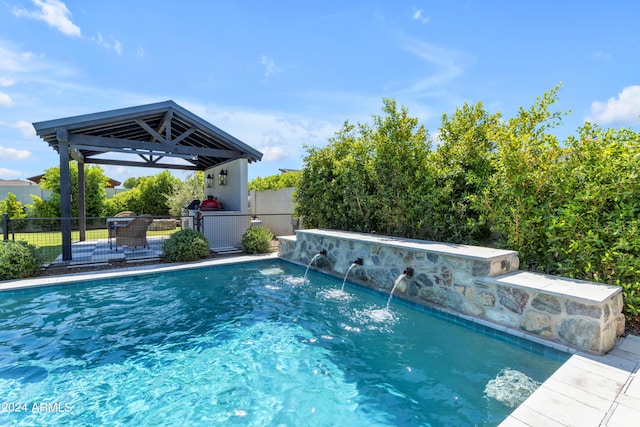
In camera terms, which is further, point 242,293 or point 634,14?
point 242,293

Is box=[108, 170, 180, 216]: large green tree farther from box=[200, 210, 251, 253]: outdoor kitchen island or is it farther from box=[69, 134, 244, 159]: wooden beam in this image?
box=[69, 134, 244, 159]: wooden beam

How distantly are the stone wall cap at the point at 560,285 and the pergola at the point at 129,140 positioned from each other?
8469 millimetres

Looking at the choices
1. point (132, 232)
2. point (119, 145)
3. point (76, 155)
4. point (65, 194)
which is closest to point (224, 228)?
point (132, 232)

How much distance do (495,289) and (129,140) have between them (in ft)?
31.5

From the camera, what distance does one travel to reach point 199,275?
752 centimetres

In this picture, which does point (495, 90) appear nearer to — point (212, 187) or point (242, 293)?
point (242, 293)

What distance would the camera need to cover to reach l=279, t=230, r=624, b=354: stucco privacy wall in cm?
346

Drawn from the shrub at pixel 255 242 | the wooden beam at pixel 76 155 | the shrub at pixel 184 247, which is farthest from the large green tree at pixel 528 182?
the wooden beam at pixel 76 155

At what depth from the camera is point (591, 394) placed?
2578mm

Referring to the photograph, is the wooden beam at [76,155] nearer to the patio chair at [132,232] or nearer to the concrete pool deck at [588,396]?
the patio chair at [132,232]

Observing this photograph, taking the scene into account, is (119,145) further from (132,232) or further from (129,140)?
(132,232)

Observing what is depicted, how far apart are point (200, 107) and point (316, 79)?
14.7 ft

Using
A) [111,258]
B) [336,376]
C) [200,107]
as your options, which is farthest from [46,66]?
[336,376]

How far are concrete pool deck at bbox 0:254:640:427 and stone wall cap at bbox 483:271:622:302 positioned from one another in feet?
2.00
